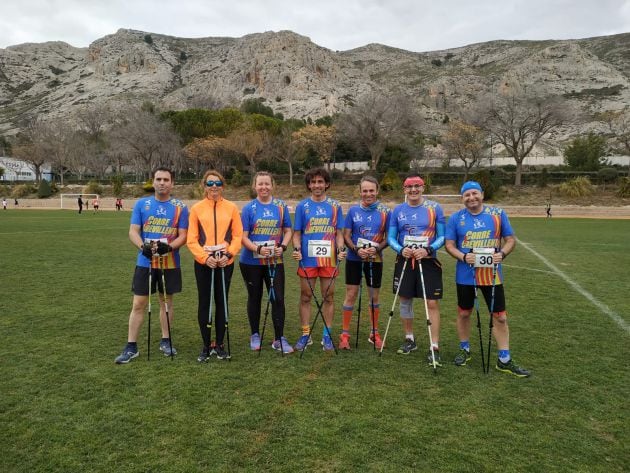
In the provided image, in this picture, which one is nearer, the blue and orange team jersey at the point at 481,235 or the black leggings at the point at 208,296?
the blue and orange team jersey at the point at 481,235

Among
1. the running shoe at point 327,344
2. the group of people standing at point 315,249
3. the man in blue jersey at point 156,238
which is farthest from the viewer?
the running shoe at point 327,344

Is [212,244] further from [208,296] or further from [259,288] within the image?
[259,288]

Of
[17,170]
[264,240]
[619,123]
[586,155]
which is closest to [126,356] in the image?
[264,240]

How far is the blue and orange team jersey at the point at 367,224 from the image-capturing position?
5.19 metres

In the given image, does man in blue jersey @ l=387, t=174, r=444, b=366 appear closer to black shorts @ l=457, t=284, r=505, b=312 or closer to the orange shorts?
black shorts @ l=457, t=284, r=505, b=312

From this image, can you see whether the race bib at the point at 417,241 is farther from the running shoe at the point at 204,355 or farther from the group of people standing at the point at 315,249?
the running shoe at the point at 204,355

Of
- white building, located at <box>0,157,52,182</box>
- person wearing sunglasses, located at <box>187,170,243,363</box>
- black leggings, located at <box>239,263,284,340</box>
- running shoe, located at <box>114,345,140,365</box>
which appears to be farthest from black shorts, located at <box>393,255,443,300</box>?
white building, located at <box>0,157,52,182</box>

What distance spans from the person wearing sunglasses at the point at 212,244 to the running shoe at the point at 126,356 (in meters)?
0.70

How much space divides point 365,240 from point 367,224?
0.68 ft

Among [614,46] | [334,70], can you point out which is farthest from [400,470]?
[614,46]

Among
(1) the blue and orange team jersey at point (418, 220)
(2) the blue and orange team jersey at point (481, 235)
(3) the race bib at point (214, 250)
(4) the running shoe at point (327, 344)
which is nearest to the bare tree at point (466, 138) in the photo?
(1) the blue and orange team jersey at point (418, 220)

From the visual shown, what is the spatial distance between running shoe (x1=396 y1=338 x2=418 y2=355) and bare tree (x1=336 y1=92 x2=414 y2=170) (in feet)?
150

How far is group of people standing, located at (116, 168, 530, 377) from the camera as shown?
15.3 feet

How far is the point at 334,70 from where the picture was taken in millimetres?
117250
